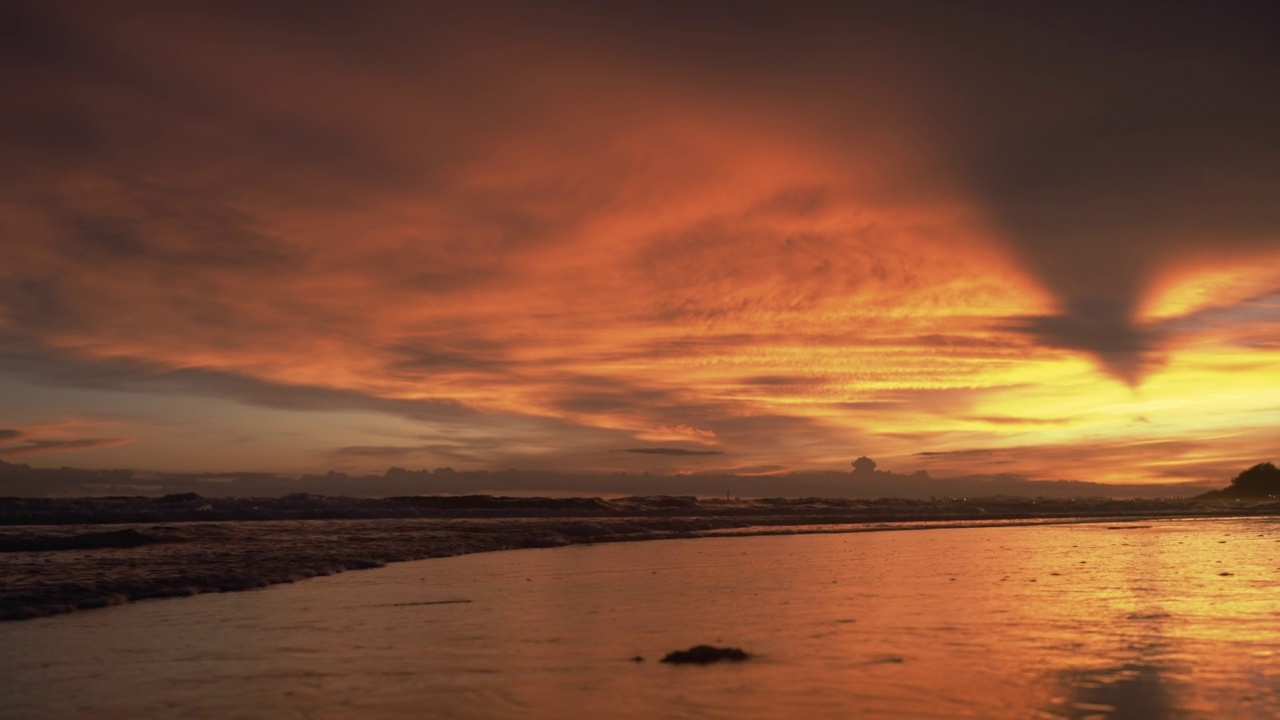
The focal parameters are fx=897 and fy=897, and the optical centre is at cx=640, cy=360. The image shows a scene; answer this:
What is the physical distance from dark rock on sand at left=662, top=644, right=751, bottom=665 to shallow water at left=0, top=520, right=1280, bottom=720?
0.20 metres

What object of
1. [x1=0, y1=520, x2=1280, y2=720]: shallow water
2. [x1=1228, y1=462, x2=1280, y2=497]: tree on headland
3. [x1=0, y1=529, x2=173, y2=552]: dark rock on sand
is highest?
[x1=1228, y1=462, x2=1280, y2=497]: tree on headland

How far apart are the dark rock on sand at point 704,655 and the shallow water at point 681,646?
7.8 inches

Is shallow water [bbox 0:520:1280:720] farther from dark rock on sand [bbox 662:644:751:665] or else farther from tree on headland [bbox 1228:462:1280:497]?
tree on headland [bbox 1228:462:1280:497]

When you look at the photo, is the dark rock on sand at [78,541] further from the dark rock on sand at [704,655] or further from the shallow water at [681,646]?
the dark rock on sand at [704,655]

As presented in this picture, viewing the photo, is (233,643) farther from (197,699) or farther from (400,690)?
(400,690)

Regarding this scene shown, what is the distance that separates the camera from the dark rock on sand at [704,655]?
776 centimetres

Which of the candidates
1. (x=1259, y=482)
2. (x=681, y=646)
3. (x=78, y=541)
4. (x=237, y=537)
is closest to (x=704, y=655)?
(x=681, y=646)

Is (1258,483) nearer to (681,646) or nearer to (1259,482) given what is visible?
(1259,482)

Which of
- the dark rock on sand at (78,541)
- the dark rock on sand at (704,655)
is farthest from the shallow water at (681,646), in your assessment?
the dark rock on sand at (78,541)

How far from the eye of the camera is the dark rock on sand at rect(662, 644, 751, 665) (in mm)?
7758

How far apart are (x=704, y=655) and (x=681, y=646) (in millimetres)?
793

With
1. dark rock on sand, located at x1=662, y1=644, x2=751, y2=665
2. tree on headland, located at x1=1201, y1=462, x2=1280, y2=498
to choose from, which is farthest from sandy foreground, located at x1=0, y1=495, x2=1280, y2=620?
tree on headland, located at x1=1201, y1=462, x2=1280, y2=498

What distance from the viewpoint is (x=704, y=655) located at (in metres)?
7.82

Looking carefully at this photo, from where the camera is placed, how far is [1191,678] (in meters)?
6.81
